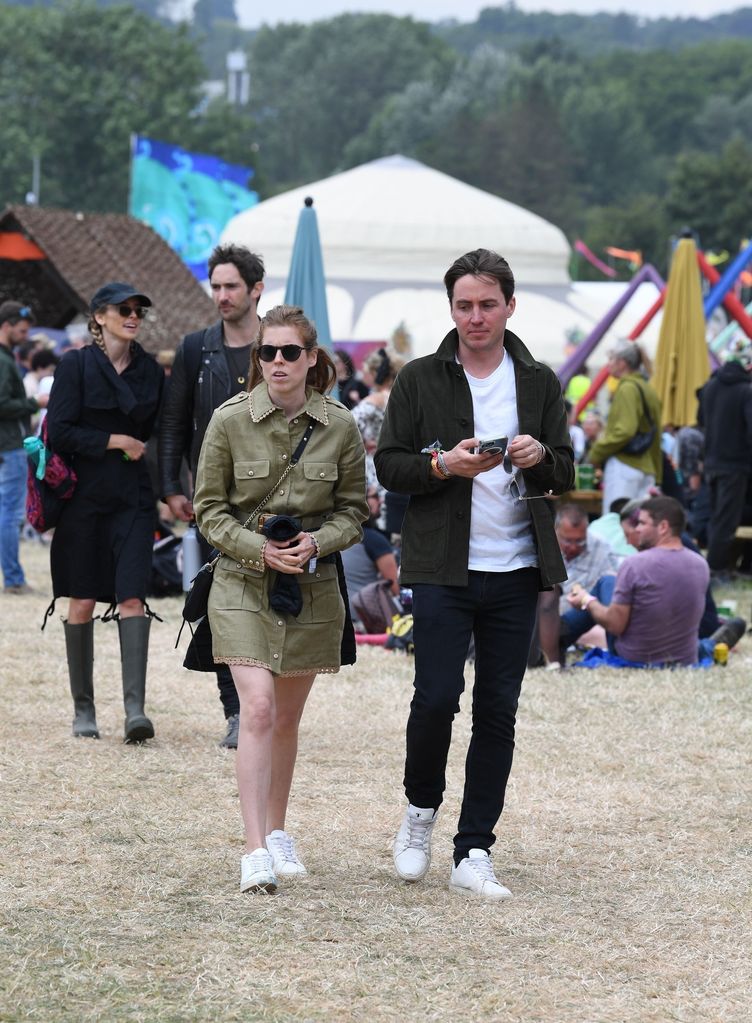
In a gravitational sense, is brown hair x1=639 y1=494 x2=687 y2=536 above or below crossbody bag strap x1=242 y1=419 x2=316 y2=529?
below

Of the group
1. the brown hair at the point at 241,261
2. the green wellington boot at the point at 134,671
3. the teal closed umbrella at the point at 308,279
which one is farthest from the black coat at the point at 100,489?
the teal closed umbrella at the point at 308,279

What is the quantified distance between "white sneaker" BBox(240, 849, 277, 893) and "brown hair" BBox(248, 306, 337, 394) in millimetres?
1359

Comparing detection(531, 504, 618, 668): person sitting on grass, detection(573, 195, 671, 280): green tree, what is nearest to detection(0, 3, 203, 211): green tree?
detection(573, 195, 671, 280): green tree

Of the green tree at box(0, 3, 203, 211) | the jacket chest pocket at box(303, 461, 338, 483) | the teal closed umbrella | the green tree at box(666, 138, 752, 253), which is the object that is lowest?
the jacket chest pocket at box(303, 461, 338, 483)

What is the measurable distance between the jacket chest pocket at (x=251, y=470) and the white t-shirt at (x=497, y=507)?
0.60m

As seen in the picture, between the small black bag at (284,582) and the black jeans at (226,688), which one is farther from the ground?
the small black bag at (284,582)

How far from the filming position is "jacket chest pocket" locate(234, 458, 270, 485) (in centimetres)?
485

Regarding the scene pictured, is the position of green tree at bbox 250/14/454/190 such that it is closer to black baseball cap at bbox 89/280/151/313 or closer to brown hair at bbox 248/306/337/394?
black baseball cap at bbox 89/280/151/313

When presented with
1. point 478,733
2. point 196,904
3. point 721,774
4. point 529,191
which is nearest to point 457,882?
point 478,733

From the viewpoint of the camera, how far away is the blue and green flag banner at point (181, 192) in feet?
98.5

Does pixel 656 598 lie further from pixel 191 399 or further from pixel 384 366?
pixel 191 399

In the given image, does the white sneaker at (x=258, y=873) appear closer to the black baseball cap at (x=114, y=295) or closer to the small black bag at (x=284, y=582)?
the small black bag at (x=284, y=582)

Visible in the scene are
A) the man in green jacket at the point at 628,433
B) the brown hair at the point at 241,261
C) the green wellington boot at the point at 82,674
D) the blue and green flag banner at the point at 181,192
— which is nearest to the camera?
the brown hair at the point at 241,261

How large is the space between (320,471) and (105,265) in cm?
1523
